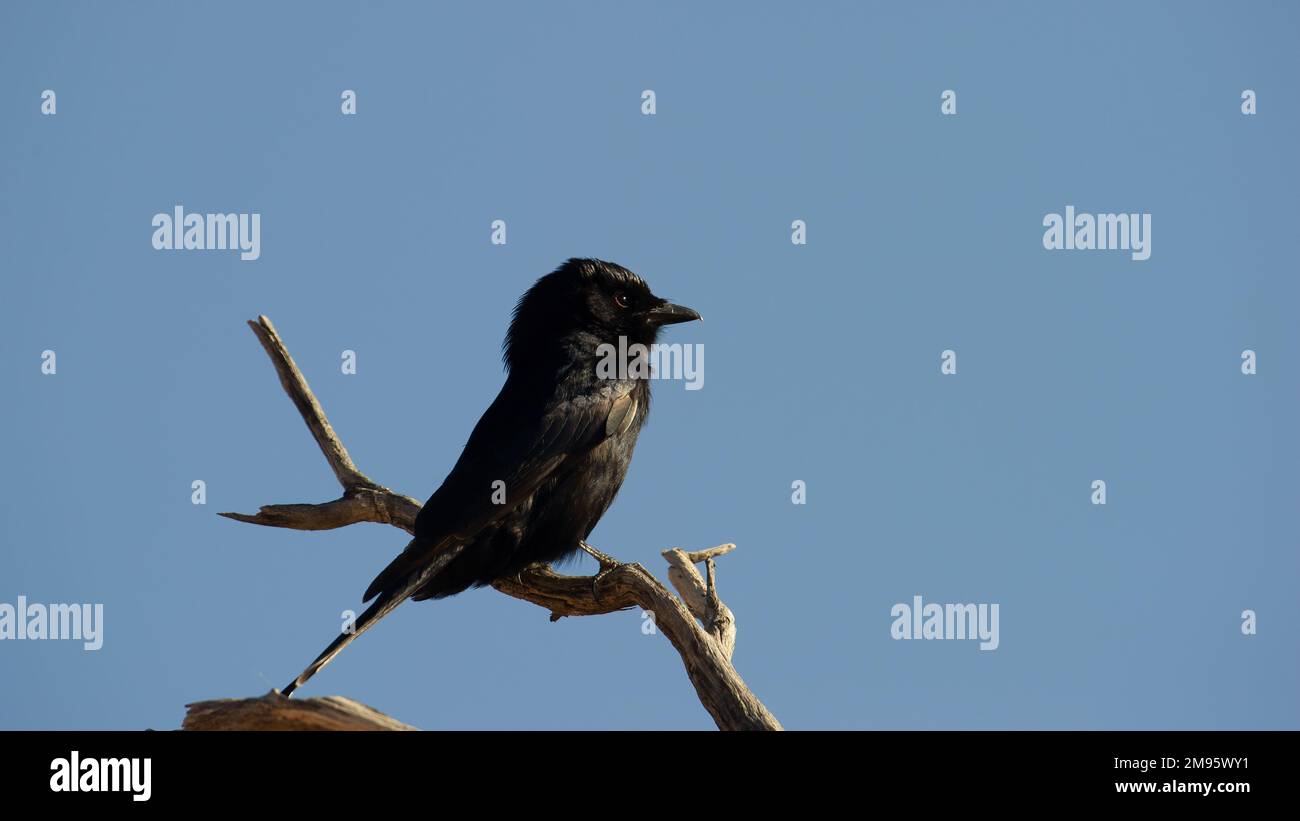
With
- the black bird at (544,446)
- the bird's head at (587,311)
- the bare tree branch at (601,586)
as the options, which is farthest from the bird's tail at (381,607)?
the bird's head at (587,311)

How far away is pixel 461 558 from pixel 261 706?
2831 millimetres

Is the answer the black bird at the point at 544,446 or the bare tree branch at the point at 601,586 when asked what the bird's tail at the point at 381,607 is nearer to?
the black bird at the point at 544,446

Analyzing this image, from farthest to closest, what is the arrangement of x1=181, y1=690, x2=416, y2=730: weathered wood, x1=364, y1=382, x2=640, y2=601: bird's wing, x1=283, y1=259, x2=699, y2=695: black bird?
x1=283, y1=259, x2=699, y2=695: black bird, x1=364, y1=382, x2=640, y2=601: bird's wing, x1=181, y1=690, x2=416, y2=730: weathered wood

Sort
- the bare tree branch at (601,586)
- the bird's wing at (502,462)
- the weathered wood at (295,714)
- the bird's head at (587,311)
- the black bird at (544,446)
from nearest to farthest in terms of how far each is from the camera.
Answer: the weathered wood at (295,714)
the bare tree branch at (601,586)
the bird's wing at (502,462)
the black bird at (544,446)
the bird's head at (587,311)

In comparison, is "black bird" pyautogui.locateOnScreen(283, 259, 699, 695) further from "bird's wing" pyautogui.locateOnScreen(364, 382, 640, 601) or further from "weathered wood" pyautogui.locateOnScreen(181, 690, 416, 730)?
"weathered wood" pyautogui.locateOnScreen(181, 690, 416, 730)

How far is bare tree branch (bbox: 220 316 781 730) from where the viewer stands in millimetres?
6793

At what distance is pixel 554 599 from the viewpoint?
8898 millimetres

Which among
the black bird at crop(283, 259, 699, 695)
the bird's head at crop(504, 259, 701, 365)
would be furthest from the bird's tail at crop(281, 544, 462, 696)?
the bird's head at crop(504, 259, 701, 365)

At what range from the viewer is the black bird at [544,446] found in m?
8.31

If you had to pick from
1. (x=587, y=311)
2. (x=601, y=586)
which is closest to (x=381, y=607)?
(x=601, y=586)

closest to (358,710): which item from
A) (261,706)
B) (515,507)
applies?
(261,706)

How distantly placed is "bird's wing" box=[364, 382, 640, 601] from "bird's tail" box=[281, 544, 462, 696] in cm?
5
